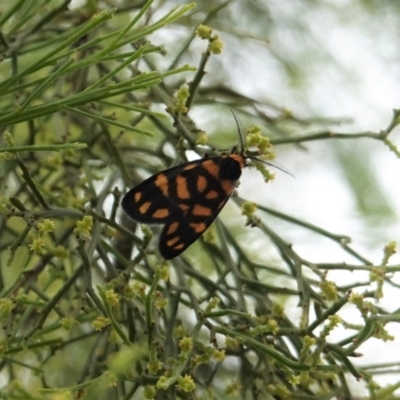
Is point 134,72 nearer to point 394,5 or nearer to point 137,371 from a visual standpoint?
point 137,371

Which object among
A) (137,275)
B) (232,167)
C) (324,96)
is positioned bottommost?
(137,275)

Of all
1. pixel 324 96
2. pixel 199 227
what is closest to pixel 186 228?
pixel 199 227

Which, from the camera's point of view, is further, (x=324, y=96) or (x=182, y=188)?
(x=324, y=96)

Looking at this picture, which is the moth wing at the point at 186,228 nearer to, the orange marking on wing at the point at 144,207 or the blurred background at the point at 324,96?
the orange marking on wing at the point at 144,207

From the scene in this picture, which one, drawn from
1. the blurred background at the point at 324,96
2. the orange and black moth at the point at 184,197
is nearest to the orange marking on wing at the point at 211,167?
the orange and black moth at the point at 184,197

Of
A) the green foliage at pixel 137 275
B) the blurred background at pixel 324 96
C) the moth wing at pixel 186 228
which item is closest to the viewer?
the green foliage at pixel 137 275

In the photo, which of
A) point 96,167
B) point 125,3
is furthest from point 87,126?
point 125,3

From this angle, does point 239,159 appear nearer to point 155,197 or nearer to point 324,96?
point 155,197
